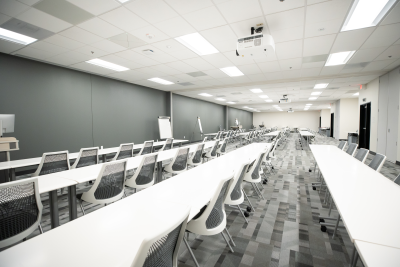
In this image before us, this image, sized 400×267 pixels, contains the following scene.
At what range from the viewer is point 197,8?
291 cm

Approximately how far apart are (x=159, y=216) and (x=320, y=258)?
174cm

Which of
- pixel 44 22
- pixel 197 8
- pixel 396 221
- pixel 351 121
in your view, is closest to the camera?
pixel 396 221

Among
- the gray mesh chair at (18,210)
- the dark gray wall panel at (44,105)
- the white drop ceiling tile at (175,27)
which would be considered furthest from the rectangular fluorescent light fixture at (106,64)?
the gray mesh chair at (18,210)

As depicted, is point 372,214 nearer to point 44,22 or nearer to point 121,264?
point 121,264

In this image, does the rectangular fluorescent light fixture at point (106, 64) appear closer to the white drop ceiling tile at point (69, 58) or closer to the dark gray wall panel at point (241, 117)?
the white drop ceiling tile at point (69, 58)

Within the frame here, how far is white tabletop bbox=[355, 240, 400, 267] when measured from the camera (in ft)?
2.85

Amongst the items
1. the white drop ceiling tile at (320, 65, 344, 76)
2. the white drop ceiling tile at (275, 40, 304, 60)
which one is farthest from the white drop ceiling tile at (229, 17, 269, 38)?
the white drop ceiling tile at (320, 65, 344, 76)

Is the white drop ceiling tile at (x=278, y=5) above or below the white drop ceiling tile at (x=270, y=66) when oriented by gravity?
below

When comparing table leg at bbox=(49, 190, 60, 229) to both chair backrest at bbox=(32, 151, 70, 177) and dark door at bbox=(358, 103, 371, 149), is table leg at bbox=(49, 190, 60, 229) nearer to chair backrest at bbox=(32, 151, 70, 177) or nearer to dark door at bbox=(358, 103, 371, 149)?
chair backrest at bbox=(32, 151, 70, 177)

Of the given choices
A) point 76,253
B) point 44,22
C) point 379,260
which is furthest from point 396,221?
point 44,22

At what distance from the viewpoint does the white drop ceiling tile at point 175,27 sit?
3.27 metres

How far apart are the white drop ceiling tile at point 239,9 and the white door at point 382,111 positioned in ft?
21.2

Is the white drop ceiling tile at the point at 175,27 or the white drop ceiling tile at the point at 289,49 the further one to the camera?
the white drop ceiling tile at the point at 289,49

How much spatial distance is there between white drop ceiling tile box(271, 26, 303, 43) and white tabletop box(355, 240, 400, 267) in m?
3.64
